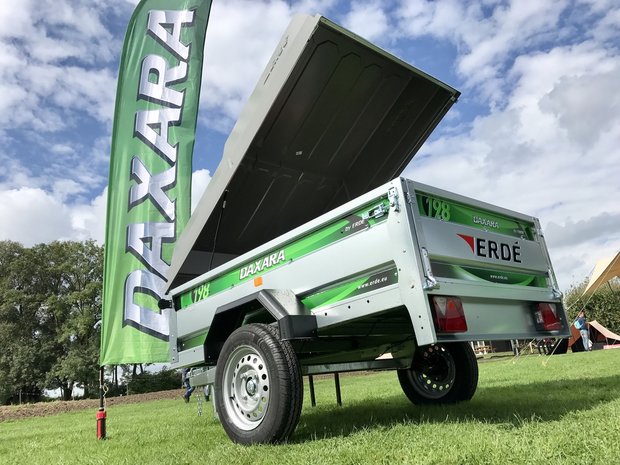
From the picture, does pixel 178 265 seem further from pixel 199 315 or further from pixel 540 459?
pixel 540 459

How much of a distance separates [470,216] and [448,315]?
0.92 metres

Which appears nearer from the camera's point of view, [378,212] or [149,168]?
[378,212]

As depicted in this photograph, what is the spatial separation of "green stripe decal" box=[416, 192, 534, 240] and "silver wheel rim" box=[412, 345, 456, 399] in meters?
1.66

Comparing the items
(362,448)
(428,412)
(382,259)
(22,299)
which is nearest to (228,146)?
(382,259)

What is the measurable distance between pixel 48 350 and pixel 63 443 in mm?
34757

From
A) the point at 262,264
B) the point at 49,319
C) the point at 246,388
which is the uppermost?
the point at 49,319

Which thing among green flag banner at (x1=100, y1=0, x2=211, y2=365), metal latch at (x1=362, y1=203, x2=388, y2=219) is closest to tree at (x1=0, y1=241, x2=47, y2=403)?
green flag banner at (x1=100, y1=0, x2=211, y2=365)

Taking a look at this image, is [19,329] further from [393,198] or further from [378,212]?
[393,198]

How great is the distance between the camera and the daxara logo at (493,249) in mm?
3420

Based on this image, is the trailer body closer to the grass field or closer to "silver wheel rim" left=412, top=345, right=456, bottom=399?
the grass field

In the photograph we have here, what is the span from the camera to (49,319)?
37156mm

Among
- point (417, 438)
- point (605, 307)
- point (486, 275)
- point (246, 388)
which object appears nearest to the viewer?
point (417, 438)

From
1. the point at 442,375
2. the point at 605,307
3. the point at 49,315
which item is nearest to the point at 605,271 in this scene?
the point at 442,375

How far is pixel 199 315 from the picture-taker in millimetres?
4508
